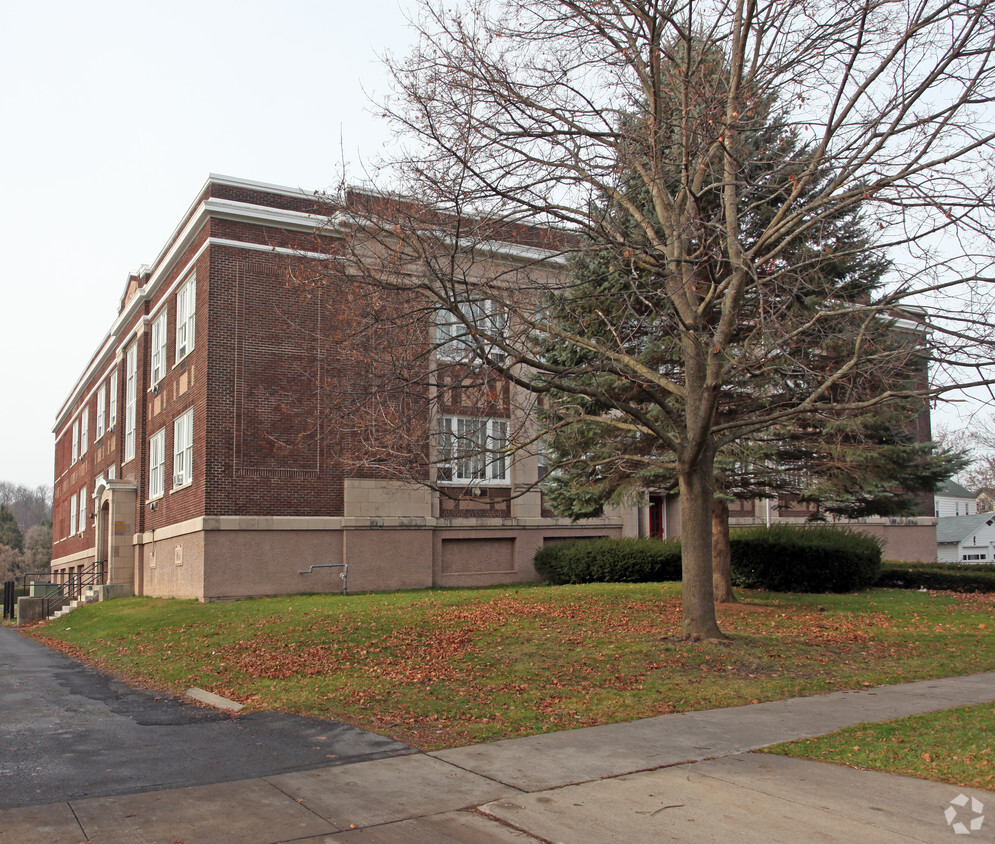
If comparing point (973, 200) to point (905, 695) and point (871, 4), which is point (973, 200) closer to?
point (871, 4)

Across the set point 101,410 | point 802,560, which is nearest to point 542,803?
point 802,560

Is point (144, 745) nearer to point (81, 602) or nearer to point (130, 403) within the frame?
point (81, 602)

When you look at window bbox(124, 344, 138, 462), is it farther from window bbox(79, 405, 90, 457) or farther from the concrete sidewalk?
the concrete sidewalk

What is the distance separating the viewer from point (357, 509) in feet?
80.5

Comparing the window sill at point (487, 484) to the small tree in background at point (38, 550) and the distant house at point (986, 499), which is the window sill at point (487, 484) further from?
the small tree in background at point (38, 550)

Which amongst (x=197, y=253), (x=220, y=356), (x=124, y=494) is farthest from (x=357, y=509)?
(x=124, y=494)

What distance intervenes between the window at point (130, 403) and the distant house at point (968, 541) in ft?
180

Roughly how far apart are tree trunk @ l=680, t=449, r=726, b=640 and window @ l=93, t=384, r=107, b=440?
32796 mm

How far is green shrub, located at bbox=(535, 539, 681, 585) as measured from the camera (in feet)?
78.8

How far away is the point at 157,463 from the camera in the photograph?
28297mm

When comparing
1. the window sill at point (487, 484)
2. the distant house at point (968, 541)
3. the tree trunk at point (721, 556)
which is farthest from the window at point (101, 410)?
the distant house at point (968, 541)

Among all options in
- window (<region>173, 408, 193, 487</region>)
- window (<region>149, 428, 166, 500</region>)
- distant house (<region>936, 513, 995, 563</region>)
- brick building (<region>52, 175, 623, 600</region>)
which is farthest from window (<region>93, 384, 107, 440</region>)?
distant house (<region>936, 513, 995, 563</region>)

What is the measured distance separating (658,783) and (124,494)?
90.6 feet

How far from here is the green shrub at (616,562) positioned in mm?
24016
